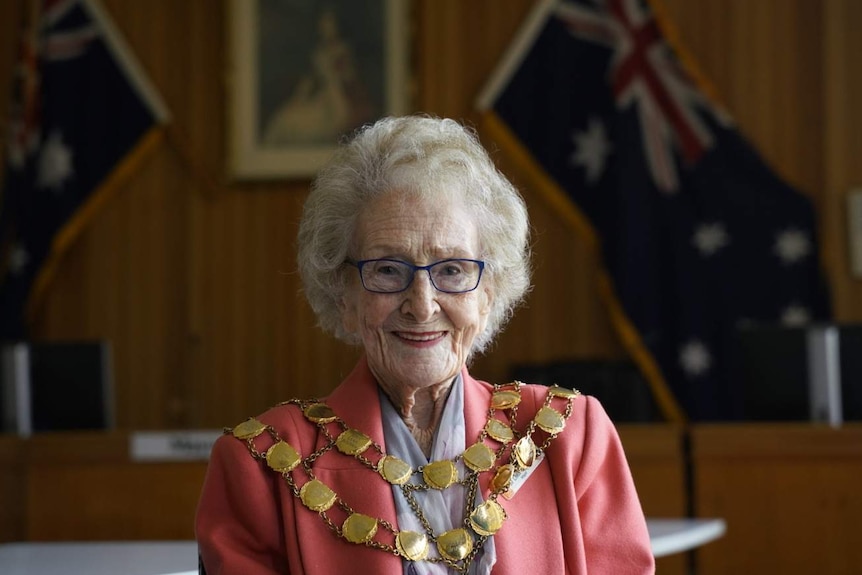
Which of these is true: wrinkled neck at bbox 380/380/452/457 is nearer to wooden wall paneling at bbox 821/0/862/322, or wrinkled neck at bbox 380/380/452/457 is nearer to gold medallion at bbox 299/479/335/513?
gold medallion at bbox 299/479/335/513

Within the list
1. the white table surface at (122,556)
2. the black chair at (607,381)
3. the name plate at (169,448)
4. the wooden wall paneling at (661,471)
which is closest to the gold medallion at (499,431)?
the white table surface at (122,556)

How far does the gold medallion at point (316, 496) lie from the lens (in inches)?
71.2

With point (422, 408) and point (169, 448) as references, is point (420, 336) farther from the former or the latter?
point (169, 448)

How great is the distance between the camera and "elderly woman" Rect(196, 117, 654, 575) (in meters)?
1.80

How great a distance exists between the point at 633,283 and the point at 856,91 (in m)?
1.50

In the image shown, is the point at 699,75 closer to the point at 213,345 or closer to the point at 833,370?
the point at 833,370

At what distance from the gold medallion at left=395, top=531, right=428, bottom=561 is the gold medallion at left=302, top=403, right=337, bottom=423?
0.23m

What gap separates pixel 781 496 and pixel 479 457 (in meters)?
2.76

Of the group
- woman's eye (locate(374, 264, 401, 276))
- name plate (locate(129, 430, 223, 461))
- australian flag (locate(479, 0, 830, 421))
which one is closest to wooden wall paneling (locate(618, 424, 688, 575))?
name plate (locate(129, 430, 223, 461))

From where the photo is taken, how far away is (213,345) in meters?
6.59

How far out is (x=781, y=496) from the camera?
433cm

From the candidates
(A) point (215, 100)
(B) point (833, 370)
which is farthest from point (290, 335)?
(B) point (833, 370)

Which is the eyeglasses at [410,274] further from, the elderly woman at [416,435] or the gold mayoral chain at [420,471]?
the gold mayoral chain at [420,471]

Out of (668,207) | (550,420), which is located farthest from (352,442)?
(668,207)
